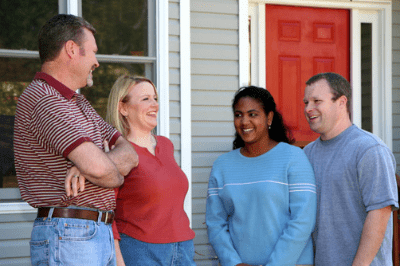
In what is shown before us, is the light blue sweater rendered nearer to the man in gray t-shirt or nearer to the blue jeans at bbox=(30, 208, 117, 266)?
the man in gray t-shirt

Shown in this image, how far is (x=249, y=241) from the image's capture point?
8.37 feet

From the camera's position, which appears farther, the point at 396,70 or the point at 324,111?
the point at 396,70

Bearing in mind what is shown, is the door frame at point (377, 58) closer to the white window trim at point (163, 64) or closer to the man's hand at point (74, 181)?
the white window trim at point (163, 64)

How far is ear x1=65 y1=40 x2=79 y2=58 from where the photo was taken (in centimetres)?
198

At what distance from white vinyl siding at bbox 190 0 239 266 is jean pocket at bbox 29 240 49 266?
2.24 m

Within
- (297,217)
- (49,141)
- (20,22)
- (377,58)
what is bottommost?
(297,217)

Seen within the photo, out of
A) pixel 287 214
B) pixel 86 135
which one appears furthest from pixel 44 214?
pixel 287 214

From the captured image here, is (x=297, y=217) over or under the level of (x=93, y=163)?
under

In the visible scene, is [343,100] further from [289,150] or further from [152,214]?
[152,214]

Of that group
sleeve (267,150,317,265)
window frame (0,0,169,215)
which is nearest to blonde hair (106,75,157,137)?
sleeve (267,150,317,265)

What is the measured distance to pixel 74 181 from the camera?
182cm

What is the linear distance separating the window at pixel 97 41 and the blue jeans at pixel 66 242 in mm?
1871

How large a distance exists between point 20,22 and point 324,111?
2.36m

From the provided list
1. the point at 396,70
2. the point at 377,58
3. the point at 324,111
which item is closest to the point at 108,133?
the point at 324,111
